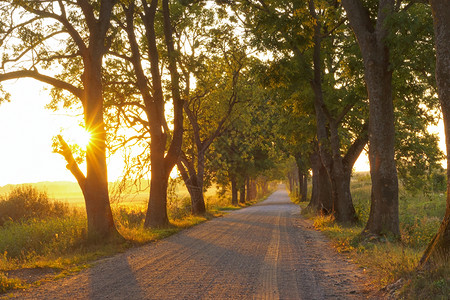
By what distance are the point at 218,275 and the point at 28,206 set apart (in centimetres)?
→ 1930

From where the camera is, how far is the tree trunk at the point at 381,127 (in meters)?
12.3

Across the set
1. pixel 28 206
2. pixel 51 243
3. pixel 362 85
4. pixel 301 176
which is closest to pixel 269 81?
pixel 362 85

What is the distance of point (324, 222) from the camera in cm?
1977

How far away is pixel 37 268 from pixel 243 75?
22.0 m

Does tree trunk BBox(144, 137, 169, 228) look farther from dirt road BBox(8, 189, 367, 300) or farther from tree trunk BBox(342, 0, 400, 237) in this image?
tree trunk BBox(342, 0, 400, 237)

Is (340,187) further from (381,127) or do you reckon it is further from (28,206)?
(28,206)

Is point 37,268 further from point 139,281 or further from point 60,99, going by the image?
point 60,99

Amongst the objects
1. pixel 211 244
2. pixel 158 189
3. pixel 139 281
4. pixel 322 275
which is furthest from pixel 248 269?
pixel 158 189

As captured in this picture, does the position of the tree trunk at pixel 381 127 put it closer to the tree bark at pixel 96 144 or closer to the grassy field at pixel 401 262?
the grassy field at pixel 401 262

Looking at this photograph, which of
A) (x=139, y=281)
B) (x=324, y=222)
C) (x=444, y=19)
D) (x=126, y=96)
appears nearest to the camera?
(x=444, y=19)

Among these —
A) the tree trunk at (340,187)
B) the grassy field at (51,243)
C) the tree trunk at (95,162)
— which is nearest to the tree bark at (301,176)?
the grassy field at (51,243)

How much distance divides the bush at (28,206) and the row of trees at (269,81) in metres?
6.41

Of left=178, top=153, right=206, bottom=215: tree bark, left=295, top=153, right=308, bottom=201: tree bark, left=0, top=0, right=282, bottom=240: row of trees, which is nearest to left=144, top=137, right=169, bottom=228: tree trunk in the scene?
left=0, top=0, right=282, bottom=240: row of trees

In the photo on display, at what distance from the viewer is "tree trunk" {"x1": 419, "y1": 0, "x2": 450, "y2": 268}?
22.7 feet
